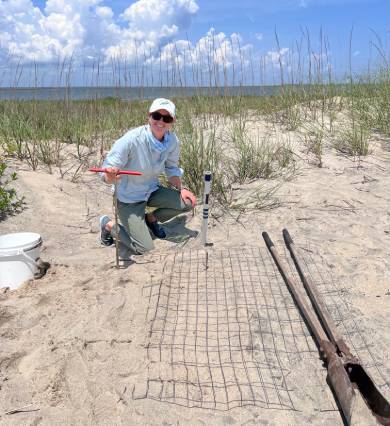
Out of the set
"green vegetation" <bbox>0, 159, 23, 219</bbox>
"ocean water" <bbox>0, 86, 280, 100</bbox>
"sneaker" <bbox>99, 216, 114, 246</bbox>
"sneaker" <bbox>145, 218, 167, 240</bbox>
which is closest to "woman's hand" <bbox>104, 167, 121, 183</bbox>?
"sneaker" <bbox>99, 216, 114, 246</bbox>

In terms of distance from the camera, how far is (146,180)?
3.57 meters

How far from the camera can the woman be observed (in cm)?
321

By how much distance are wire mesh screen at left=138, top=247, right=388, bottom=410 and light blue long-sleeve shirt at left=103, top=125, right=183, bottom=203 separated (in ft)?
2.51

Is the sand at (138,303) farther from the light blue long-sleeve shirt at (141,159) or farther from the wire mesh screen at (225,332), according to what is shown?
the light blue long-sleeve shirt at (141,159)

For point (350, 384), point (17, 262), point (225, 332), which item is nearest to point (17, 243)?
point (17, 262)

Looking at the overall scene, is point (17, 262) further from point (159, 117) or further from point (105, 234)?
point (159, 117)

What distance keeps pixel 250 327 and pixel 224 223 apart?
1.54 meters

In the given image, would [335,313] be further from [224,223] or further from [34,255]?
[34,255]

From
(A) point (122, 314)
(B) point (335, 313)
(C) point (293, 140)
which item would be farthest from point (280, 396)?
(C) point (293, 140)

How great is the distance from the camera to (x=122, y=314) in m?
2.51

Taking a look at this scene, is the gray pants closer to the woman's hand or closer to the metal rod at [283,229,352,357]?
the woman's hand

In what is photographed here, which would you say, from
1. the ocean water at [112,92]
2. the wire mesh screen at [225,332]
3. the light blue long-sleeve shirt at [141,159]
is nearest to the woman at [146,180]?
the light blue long-sleeve shirt at [141,159]

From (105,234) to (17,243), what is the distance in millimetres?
768

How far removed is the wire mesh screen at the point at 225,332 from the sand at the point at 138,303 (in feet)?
0.07
